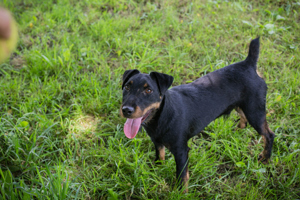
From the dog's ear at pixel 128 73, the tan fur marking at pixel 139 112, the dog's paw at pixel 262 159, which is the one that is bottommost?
the dog's paw at pixel 262 159

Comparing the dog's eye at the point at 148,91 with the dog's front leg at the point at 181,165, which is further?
the dog's front leg at the point at 181,165

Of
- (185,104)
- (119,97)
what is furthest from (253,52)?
(119,97)

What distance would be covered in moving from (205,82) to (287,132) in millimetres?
1706

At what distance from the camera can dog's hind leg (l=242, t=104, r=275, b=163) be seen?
10.4ft

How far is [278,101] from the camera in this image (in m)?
3.94

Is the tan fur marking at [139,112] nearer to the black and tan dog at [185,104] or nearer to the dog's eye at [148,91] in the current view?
the black and tan dog at [185,104]

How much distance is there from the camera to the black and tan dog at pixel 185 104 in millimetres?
2625

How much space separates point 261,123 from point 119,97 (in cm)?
227

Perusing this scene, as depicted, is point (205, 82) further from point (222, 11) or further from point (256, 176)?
point (222, 11)

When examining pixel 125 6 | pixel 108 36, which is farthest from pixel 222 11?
pixel 108 36

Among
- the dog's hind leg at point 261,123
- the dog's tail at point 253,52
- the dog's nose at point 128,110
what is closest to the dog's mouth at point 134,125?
the dog's nose at point 128,110

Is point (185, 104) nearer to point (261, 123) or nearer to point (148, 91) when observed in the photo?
point (148, 91)

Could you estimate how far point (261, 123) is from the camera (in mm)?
3236

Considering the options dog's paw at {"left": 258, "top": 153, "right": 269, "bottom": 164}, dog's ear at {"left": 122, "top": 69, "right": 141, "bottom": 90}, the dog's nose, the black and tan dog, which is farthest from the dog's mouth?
dog's paw at {"left": 258, "top": 153, "right": 269, "bottom": 164}
